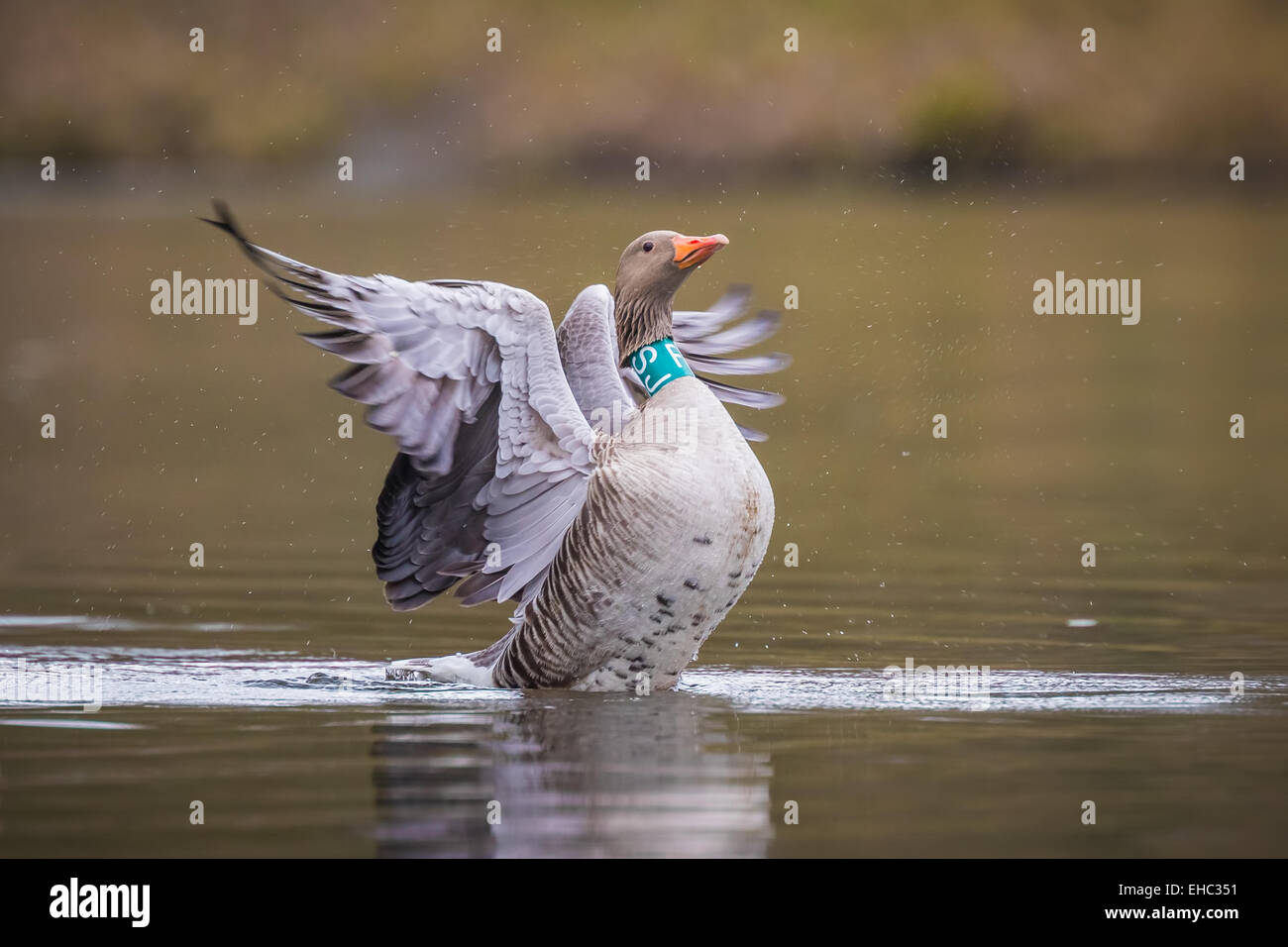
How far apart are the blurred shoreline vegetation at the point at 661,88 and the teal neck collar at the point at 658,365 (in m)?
38.0

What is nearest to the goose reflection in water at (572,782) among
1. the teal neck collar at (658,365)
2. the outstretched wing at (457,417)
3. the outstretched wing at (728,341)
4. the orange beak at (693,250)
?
the outstretched wing at (457,417)

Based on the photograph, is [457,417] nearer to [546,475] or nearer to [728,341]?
[546,475]

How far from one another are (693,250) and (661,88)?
46.4 metres

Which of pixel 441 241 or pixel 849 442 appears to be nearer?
pixel 849 442

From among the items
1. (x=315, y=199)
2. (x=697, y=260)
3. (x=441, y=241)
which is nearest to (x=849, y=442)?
(x=697, y=260)

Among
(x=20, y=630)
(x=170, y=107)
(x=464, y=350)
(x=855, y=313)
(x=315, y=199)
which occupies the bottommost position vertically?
(x=20, y=630)

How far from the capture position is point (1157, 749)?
8.47m

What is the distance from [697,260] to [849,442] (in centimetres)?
876

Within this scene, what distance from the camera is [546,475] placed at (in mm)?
9727

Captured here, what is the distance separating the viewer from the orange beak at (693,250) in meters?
9.92

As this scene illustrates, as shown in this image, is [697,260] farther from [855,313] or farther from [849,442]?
[855,313]

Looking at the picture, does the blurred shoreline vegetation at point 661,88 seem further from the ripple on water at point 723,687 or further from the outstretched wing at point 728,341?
the ripple on water at point 723,687

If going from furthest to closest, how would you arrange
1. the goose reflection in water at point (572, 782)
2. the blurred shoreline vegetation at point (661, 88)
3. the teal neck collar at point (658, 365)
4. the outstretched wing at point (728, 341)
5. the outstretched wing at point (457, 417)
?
the blurred shoreline vegetation at point (661, 88) < the outstretched wing at point (728, 341) < the teal neck collar at point (658, 365) < the outstretched wing at point (457, 417) < the goose reflection in water at point (572, 782)
